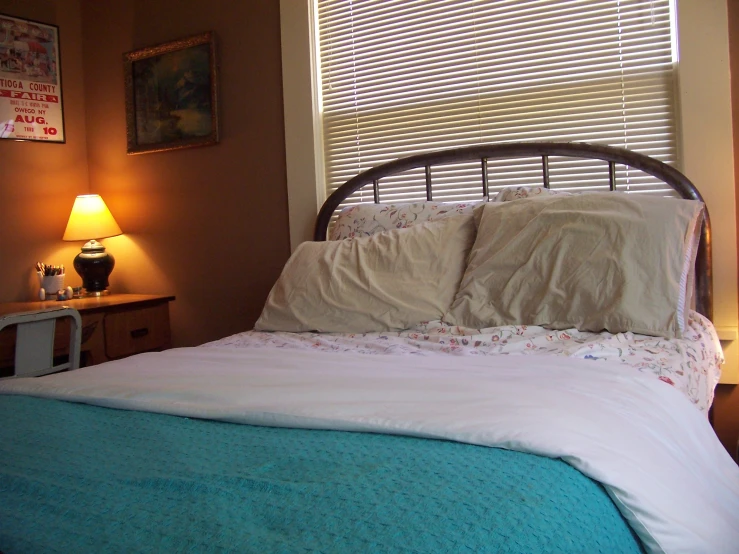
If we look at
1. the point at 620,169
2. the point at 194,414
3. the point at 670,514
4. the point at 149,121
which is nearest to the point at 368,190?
the point at 620,169

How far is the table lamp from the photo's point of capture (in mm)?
3207

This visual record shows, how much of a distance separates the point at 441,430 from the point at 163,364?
893 mm

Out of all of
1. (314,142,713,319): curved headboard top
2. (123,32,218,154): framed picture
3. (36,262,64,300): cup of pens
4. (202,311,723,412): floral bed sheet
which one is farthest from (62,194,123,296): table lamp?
(202,311,723,412): floral bed sheet

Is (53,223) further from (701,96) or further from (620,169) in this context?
(701,96)

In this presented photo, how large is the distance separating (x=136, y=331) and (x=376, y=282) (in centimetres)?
146

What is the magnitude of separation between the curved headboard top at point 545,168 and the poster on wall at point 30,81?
5.22 ft

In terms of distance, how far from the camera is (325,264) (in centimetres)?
213

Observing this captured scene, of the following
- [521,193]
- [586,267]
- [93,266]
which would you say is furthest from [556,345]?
[93,266]

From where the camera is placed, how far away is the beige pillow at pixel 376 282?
77.2 inches

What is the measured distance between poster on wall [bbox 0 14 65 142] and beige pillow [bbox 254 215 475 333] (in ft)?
6.05

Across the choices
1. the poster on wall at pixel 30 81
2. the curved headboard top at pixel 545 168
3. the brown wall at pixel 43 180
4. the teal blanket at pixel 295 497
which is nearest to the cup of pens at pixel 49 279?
the brown wall at pixel 43 180

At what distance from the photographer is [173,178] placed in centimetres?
318

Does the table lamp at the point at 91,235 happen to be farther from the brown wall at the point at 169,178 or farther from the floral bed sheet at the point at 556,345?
the floral bed sheet at the point at 556,345

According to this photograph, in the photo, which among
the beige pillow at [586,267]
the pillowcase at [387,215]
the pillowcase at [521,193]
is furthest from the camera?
the pillowcase at [387,215]
